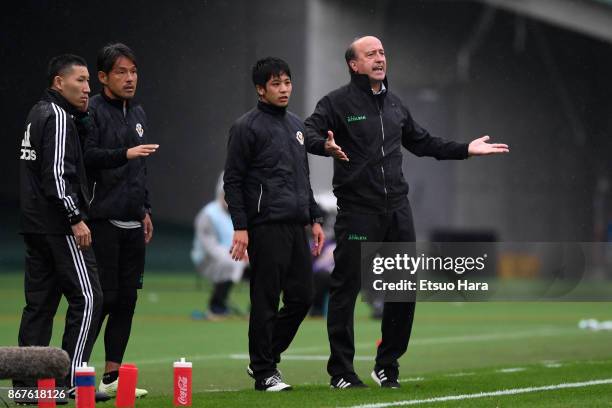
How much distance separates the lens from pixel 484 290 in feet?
36.9

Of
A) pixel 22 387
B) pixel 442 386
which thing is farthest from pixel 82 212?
pixel 442 386

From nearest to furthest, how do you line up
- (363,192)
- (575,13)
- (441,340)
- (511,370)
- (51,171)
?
1. (51,171)
2. (363,192)
3. (511,370)
4. (441,340)
5. (575,13)

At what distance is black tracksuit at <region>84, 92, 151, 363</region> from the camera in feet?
30.1

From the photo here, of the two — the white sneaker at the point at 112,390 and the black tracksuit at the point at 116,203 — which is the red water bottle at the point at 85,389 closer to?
the white sneaker at the point at 112,390

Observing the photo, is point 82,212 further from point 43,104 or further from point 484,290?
point 484,290

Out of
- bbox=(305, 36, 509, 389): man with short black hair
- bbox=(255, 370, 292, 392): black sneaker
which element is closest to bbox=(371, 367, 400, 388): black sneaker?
bbox=(305, 36, 509, 389): man with short black hair

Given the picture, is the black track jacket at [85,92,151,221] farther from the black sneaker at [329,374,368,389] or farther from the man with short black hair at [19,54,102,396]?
the black sneaker at [329,374,368,389]

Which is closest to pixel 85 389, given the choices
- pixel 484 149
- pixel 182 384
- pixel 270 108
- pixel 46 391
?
pixel 46 391

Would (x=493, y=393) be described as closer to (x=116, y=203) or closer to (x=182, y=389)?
(x=182, y=389)

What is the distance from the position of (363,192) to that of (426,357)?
394 centimetres

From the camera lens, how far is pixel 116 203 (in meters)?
9.20

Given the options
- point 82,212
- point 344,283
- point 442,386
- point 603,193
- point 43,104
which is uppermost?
point 43,104

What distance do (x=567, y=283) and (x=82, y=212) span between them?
813 centimetres

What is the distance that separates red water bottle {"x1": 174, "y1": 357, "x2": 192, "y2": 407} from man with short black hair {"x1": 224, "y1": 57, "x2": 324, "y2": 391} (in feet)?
3.89
